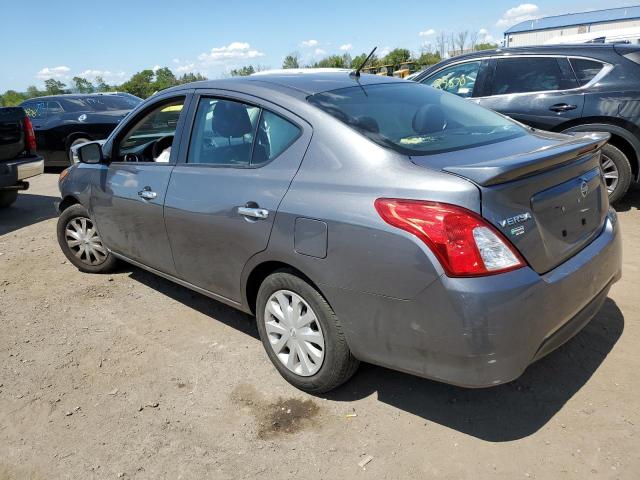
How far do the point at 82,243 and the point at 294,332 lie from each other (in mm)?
2931

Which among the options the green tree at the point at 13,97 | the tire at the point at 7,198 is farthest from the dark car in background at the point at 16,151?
the green tree at the point at 13,97

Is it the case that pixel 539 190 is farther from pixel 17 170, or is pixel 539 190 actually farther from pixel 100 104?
pixel 100 104

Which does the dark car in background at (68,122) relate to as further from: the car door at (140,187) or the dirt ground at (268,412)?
the dirt ground at (268,412)

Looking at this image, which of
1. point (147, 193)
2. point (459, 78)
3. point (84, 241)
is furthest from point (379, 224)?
point (459, 78)

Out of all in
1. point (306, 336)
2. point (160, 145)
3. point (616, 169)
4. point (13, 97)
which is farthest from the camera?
point (13, 97)

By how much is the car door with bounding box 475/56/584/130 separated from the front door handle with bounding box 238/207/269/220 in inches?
166

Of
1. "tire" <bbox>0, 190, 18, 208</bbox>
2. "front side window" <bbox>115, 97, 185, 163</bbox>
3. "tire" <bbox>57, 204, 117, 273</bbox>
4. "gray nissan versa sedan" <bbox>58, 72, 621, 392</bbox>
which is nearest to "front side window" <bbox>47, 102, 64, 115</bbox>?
"tire" <bbox>0, 190, 18, 208</bbox>

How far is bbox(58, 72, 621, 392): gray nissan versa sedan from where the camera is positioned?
2.14 meters

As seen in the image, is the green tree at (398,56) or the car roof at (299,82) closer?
the car roof at (299,82)

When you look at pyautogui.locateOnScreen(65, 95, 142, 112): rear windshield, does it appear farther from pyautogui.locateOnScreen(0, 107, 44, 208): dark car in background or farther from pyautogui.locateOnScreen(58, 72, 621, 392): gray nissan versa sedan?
pyautogui.locateOnScreen(58, 72, 621, 392): gray nissan versa sedan

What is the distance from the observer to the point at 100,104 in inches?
428

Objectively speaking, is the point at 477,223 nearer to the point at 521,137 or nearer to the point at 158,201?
the point at 521,137

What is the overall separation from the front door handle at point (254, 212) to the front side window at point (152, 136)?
1.08 m

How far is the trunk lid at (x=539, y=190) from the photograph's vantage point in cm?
216
